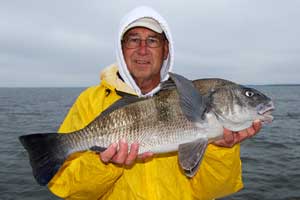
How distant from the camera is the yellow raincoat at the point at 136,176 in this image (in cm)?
394

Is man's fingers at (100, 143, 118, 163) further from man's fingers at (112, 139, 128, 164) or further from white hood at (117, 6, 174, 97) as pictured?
white hood at (117, 6, 174, 97)

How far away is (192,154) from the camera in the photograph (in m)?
3.76

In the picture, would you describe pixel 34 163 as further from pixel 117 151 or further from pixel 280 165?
pixel 280 165

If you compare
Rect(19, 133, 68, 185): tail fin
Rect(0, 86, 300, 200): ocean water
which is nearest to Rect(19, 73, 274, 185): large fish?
Rect(19, 133, 68, 185): tail fin

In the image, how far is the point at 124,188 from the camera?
13.5ft

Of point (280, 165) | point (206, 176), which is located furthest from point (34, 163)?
point (280, 165)

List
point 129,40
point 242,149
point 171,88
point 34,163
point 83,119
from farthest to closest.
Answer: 1. point 242,149
2. point 129,40
3. point 83,119
4. point 171,88
5. point 34,163

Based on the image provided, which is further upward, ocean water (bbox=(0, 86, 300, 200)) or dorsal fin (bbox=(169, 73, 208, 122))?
dorsal fin (bbox=(169, 73, 208, 122))

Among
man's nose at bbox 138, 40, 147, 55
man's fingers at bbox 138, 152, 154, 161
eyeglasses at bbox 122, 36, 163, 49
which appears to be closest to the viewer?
man's fingers at bbox 138, 152, 154, 161

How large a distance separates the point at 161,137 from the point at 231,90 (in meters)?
0.97

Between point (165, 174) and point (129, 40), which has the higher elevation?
point (129, 40)

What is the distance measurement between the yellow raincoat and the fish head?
0.32 m

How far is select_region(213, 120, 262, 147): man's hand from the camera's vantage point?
3.94 meters

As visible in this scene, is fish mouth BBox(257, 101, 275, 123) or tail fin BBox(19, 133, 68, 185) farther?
fish mouth BBox(257, 101, 275, 123)
